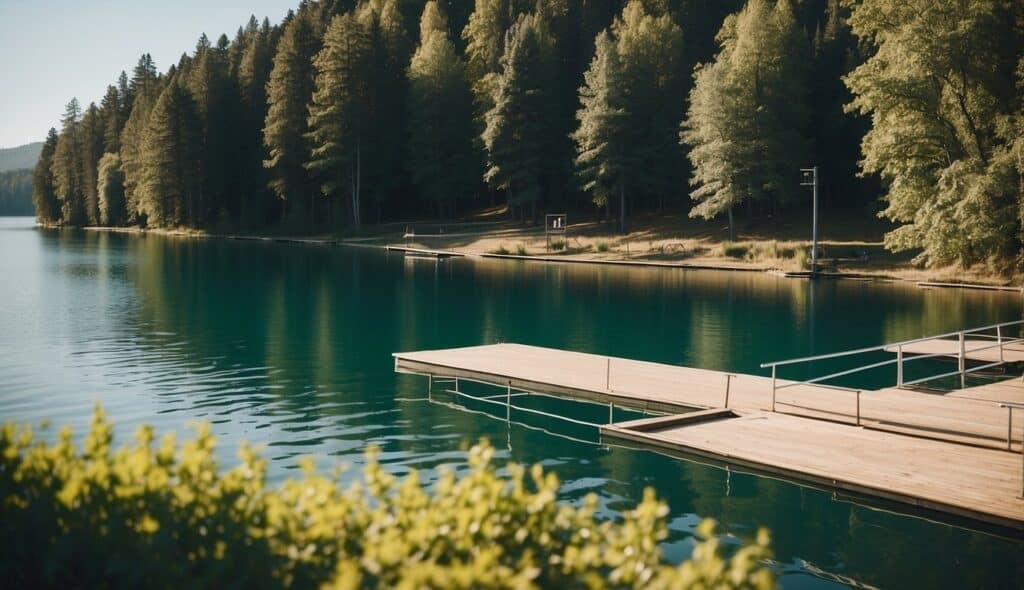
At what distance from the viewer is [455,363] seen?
2331 cm

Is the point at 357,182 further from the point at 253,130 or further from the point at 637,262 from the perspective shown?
the point at 637,262

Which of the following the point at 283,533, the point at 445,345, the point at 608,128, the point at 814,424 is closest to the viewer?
the point at 283,533

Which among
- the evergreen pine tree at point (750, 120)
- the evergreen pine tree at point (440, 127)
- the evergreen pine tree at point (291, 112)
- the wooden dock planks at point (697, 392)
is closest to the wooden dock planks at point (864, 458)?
the wooden dock planks at point (697, 392)

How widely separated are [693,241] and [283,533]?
206ft

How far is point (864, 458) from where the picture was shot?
1489 centimetres

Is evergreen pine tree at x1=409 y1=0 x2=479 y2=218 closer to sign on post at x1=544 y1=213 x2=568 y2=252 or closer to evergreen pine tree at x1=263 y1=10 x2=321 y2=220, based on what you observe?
evergreen pine tree at x1=263 y1=10 x2=321 y2=220

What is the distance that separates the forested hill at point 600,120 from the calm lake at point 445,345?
7.60 metres

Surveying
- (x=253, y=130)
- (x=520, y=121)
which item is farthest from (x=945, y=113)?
(x=253, y=130)

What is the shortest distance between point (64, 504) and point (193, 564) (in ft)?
3.26

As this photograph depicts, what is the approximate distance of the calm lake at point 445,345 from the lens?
43.8 ft

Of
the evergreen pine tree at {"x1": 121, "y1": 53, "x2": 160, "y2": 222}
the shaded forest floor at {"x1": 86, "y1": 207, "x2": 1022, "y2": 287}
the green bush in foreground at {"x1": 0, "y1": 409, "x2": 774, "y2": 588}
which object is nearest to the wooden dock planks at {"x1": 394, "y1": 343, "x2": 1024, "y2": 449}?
the green bush in foreground at {"x1": 0, "y1": 409, "x2": 774, "y2": 588}

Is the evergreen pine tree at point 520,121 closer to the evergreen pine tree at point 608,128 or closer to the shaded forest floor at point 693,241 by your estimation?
the shaded forest floor at point 693,241

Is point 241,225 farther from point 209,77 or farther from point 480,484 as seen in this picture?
point 480,484

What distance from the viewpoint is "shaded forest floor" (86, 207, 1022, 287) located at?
5478 centimetres
